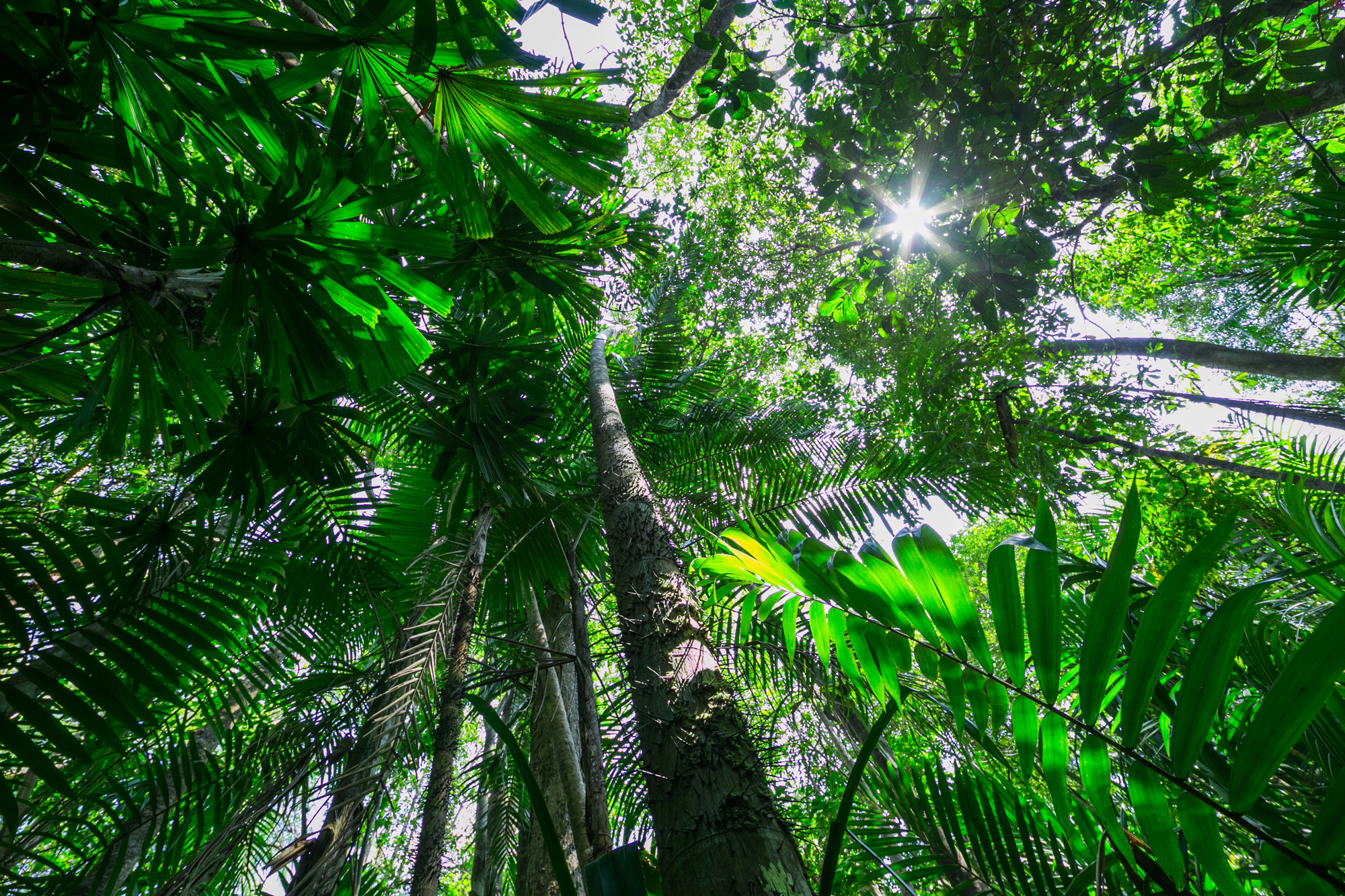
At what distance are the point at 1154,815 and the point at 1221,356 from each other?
6.53m

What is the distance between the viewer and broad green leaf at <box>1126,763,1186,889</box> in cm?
59

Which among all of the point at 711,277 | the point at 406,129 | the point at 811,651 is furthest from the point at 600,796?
the point at 711,277

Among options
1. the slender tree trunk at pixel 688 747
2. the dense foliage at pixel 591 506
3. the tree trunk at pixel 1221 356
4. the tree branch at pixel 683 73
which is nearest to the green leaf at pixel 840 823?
the dense foliage at pixel 591 506

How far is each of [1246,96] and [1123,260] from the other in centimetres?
508

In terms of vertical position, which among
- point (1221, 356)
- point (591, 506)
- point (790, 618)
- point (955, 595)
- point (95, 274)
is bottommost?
point (955, 595)

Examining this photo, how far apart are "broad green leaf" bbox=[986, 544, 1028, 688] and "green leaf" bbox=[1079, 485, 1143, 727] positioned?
2.7 inches

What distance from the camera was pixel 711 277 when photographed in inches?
220

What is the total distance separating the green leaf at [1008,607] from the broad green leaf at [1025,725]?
2.2 inches

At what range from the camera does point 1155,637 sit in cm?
61

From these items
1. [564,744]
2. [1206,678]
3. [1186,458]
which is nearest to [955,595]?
[1206,678]

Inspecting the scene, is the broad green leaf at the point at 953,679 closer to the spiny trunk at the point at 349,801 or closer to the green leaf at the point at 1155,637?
the green leaf at the point at 1155,637

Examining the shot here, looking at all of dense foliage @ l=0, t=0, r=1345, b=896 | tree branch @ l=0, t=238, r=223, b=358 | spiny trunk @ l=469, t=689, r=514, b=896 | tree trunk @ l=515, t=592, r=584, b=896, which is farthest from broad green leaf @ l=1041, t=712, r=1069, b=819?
tree trunk @ l=515, t=592, r=584, b=896

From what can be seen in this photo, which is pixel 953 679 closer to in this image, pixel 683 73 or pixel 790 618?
pixel 790 618

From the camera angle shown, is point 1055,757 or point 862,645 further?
point 862,645
